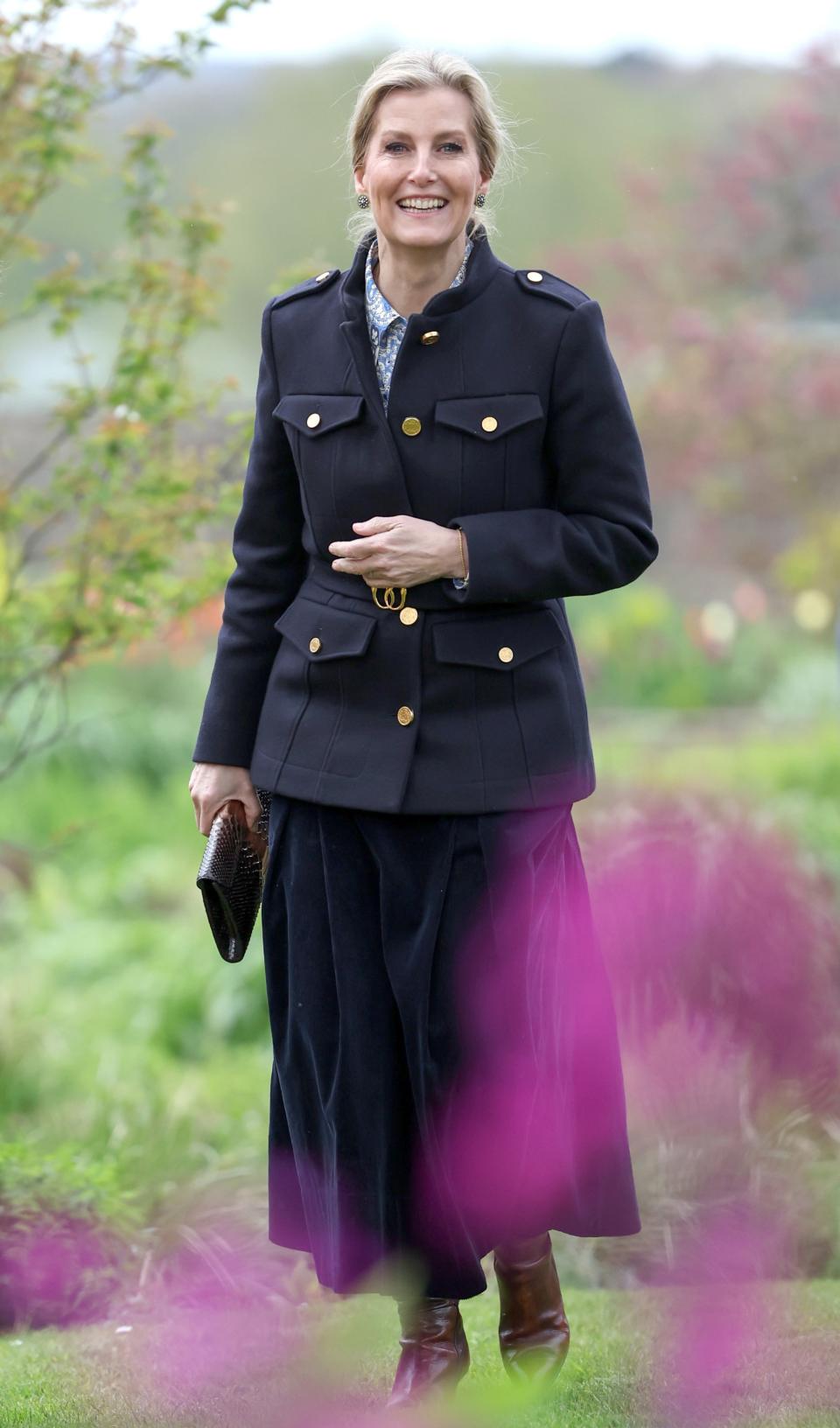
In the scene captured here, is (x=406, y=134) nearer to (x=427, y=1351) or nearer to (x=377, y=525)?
(x=377, y=525)

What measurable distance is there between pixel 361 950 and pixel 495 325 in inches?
37.1

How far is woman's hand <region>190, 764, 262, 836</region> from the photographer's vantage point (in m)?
2.74

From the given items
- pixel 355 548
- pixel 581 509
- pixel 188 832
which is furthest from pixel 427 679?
pixel 188 832

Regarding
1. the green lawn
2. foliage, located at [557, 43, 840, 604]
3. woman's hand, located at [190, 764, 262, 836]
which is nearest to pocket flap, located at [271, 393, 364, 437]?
woman's hand, located at [190, 764, 262, 836]

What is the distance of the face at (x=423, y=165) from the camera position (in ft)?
8.01

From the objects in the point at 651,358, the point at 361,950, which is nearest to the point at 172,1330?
the point at 361,950

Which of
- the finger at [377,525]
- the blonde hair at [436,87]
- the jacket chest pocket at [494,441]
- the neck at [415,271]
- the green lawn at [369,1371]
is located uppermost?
the blonde hair at [436,87]

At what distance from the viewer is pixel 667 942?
13.3 feet

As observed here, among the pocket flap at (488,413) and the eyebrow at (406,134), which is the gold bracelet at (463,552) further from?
the eyebrow at (406,134)

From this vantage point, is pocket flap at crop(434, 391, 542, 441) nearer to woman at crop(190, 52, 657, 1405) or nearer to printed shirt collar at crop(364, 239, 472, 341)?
woman at crop(190, 52, 657, 1405)

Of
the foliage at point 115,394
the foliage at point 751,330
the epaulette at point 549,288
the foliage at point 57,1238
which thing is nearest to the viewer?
the epaulette at point 549,288

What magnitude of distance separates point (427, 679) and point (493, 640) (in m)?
0.11

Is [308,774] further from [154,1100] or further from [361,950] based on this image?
[154,1100]

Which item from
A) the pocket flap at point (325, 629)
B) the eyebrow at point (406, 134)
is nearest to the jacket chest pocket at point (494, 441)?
the pocket flap at point (325, 629)
